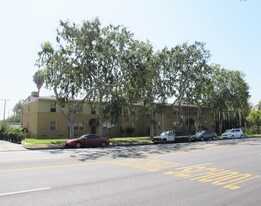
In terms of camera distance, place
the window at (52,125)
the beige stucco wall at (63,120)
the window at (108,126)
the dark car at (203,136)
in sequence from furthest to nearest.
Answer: the window at (108,126) → the window at (52,125) → the beige stucco wall at (63,120) → the dark car at (203,136)

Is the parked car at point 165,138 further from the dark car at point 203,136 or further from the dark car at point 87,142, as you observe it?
the dark car at point 87,142

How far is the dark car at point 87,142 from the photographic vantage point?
2867cm

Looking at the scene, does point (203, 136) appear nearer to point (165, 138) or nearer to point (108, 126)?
point (165, 138)

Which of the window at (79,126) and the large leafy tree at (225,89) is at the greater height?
the large leafy tree at (225,89)

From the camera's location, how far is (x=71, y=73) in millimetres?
37781

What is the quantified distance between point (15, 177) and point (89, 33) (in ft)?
89.1

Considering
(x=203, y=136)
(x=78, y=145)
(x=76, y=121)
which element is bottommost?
(x=78, y=145)

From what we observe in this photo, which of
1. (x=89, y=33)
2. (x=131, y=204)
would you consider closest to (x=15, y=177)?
(x=131, y=204)

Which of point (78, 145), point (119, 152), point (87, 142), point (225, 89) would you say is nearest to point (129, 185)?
point (119, 152)

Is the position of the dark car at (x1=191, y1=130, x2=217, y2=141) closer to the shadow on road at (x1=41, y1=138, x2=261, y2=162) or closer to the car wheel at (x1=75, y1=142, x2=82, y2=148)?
the shadow on road at (x1=41, y1=138, x2=261, y2=162)

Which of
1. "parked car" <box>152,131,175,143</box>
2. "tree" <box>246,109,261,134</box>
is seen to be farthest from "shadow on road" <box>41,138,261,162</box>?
"tree" <box>246,109,261,134</box>

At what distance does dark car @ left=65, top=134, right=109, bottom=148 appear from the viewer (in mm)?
28672

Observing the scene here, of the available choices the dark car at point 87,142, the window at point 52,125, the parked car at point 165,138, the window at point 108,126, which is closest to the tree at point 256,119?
the window at point 108,126

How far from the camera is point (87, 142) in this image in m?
29.9
